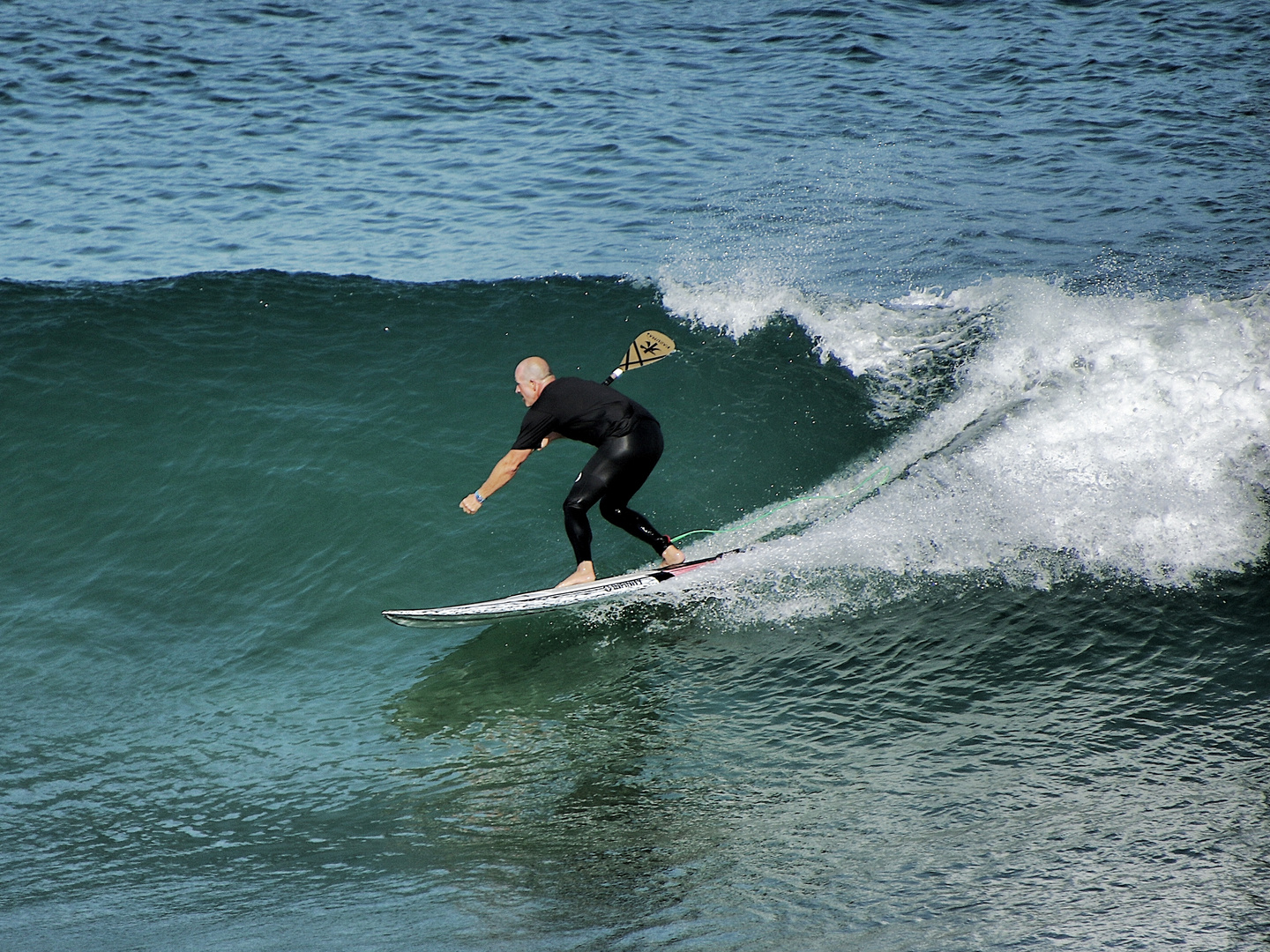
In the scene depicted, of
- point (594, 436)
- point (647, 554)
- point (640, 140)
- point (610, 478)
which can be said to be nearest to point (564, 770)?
point (610, 478)

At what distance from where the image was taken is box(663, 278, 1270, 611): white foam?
268 inches

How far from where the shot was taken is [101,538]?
790cm

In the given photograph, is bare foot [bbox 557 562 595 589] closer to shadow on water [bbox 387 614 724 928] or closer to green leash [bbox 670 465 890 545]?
shadow on water [bbox 387 614 724 928]

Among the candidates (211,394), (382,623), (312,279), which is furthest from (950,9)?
(382,623)


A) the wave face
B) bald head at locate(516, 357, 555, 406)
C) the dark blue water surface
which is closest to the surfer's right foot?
the wave face

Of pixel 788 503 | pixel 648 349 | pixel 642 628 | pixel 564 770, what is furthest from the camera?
pixel 788 503

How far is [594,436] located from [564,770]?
2125 millimetres

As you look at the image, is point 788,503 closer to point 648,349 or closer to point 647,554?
point 647,554

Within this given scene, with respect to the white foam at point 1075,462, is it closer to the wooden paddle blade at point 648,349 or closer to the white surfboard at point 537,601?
the white surfboard at point 537,601

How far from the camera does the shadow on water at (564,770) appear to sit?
4273mm

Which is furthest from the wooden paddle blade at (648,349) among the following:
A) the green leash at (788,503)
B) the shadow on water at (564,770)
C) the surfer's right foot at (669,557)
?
the shadow on water at (564,770)

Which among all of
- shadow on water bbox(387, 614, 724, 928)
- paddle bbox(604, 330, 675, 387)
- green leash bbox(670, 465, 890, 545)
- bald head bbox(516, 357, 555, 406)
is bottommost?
shadow on water bbox(387, 614, 724, 928)

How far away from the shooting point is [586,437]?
646 centimetres

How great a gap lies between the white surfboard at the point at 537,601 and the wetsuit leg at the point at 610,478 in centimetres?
23
